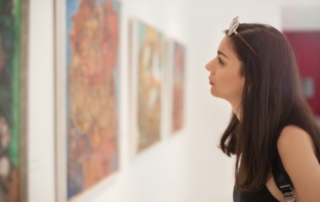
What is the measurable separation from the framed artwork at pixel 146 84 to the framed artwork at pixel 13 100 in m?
1.54

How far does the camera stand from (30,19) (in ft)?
5.84

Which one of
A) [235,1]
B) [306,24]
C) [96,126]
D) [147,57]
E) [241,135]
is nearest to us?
[241,135]

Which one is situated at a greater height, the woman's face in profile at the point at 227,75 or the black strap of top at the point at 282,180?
the woman's face in profile at the point at 227,75

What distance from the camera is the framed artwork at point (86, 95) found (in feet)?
6.81

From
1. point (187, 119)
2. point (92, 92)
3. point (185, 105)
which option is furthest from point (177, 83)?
point (92, 92)

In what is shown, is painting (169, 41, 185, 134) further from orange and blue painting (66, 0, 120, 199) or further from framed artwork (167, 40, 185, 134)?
orange and blue painting (66, 0, 120, 199)

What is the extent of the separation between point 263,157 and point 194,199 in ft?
14.6

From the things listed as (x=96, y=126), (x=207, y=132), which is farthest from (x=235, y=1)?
(x=96, y=126)

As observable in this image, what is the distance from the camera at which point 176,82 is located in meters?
4.98

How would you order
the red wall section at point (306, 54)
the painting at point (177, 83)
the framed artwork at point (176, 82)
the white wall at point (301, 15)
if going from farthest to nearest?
the red wall section at point (306, 54), the white wall at point (301, 15), the painting at point (177, 83), the framed artwork at point (176, 82)

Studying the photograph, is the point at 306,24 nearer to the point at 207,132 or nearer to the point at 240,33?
the point at 207,132

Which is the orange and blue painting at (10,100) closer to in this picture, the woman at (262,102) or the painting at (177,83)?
the woman at (262,102)

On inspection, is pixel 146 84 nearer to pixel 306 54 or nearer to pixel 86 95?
pixel 86 95

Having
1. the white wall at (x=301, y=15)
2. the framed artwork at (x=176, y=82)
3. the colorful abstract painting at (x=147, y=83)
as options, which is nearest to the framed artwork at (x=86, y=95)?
the colorful abstract painting at (x=147, y=83)
